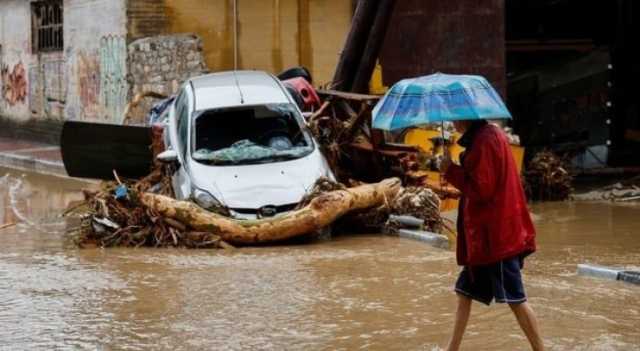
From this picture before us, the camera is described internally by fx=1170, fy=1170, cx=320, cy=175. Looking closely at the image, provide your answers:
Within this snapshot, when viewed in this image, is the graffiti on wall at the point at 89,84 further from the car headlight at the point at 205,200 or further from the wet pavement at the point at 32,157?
the car headlight at the point at 205,200

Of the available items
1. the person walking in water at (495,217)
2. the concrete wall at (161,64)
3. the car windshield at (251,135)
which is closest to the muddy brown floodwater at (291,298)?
the person walking in water at (495,217)

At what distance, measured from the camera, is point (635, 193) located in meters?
18.0

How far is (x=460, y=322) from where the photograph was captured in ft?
22.9

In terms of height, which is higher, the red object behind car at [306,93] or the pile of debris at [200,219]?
the red object behind car at [306,93]

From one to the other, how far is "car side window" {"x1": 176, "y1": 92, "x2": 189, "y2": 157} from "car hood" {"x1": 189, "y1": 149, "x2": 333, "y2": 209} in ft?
1.99

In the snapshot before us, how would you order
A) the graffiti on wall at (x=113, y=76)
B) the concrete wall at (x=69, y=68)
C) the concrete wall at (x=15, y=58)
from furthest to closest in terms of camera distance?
the concrete wall at (x=15, y=58)
the concrete wall at (x=69, y=68)
the graffiti on wall at (x=113, y=76)

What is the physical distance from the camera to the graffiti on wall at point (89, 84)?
23875 millimetres

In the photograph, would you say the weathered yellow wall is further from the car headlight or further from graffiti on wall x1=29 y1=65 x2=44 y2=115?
the car headlight

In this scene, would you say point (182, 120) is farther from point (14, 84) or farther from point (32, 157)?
Answer: point (14, 84)

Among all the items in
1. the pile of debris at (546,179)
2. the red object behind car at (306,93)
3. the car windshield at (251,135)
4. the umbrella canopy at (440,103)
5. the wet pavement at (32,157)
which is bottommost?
the wet pavement at (32,157)

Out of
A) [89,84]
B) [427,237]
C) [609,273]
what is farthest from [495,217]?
[89,84]

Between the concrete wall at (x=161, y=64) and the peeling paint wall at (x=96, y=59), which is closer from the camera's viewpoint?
the concrete wall at (x=161, y=64)

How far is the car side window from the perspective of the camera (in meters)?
13.3

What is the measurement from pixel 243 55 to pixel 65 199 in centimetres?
584
